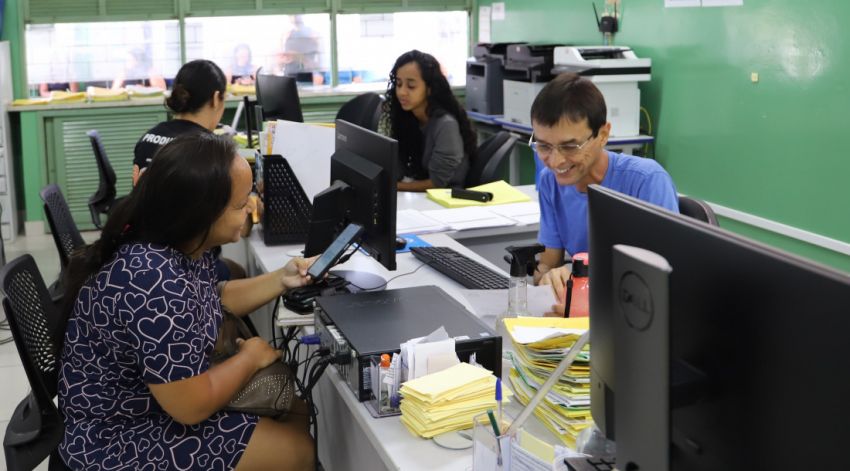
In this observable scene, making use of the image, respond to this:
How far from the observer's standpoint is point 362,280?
7.98 feet

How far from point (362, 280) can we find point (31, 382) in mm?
854

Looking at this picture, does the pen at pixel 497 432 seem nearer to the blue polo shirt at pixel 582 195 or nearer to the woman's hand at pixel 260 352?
the woman's hand at pixel 260 352

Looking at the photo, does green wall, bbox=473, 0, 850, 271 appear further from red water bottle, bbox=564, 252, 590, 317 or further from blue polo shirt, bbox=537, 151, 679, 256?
red water bottle, bbox=564, 252, 590, 317

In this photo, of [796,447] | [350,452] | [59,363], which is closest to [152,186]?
[59,363]

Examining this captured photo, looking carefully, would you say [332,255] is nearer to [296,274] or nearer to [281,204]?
[296,274]

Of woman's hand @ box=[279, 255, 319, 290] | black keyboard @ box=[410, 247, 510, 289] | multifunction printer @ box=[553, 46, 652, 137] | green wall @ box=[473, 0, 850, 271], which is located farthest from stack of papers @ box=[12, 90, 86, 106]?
woman's hand @ box=[279, 255, 319, 290]

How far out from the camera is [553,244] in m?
2.65

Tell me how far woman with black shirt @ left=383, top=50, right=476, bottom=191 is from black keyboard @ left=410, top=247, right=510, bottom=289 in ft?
4.09

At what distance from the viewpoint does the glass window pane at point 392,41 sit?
274 inches

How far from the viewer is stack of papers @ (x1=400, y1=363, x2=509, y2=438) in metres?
1.59

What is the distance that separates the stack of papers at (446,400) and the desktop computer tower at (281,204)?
1.49 meters

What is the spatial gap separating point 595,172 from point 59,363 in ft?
4.63

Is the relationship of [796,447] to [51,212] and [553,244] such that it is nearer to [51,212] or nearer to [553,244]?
[553,244]

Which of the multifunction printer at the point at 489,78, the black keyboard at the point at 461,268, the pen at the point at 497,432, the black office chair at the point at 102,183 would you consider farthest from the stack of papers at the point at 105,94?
the pen at the point at 497,432
